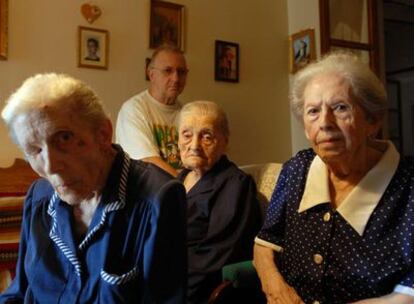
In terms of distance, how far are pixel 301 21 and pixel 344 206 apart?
2215 mm

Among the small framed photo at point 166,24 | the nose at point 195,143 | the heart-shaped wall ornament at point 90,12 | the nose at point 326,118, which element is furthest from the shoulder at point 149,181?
the small framed photo at point 166,24

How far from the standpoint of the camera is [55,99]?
3.09 ft

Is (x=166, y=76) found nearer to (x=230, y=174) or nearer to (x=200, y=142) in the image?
(x=200, y=142)

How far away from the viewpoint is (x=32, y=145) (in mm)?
962

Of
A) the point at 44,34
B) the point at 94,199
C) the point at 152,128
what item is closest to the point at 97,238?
the point at 94,199

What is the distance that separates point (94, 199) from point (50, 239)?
0.13m

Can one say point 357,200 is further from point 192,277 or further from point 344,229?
point 192,277

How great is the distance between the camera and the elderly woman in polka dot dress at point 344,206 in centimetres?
120

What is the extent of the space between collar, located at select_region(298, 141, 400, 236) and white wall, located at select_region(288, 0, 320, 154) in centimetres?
175

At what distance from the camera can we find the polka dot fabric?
118 centimetres

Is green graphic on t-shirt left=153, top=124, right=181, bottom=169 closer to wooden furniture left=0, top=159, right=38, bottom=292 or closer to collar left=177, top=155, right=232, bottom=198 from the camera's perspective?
collar left=177, top=155, right=232, bottom=198

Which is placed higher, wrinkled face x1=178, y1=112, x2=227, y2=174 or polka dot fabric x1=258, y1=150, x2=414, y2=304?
wrinkled face x1=178, y1=112, x2=227, y2=174

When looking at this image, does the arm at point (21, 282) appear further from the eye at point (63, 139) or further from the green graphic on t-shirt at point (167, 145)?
the green graphic on t-shirt at point (167, 145)

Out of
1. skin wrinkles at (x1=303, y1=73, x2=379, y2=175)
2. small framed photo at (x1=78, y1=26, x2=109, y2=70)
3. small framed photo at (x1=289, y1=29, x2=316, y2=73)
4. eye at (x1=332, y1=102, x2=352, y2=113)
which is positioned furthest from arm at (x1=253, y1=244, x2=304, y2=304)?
small framed photo at (x1=289, y1=29, x2=316, y2=73)
